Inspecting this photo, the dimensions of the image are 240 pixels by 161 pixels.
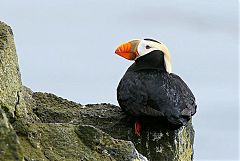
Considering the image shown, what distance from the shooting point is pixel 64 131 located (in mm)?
3658

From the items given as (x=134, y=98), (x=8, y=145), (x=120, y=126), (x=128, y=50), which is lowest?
(x=8, y=145)

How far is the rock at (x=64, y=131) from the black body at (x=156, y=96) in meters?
0.08

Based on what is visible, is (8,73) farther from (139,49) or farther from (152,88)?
(139,49)

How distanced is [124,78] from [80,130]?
2199 millimetres

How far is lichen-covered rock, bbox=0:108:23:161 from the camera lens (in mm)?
2926

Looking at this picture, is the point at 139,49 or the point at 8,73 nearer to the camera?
the point at 8,73

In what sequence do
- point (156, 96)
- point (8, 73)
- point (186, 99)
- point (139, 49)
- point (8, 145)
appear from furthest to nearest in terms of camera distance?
1. point (139, 49)
2. point (186, 99)
3. point (156, 96)
4. point (8, 73)
5. point (8, 145)

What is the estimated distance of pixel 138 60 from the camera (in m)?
6.12

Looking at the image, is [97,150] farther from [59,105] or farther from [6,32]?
[59,105]

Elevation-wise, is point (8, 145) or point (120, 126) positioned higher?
point (120, 126)

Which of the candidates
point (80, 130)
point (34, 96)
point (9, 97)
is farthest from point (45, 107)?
point (80, 130)

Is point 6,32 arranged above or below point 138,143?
above

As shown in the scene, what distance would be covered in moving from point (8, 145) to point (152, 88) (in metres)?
2.77

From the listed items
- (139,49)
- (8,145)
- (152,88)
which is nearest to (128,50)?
(139,49)
